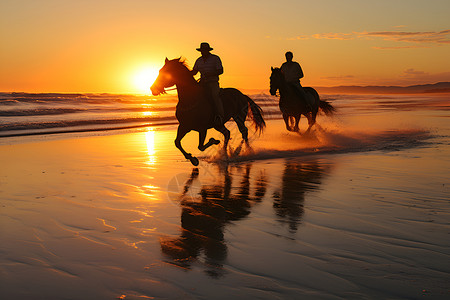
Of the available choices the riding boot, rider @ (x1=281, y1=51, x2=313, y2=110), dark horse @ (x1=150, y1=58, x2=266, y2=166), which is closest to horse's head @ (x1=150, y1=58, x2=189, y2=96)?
dark horse @ (x1=150, y1=58, x2=266, y2=166)

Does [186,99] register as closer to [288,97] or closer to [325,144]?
[288,97]

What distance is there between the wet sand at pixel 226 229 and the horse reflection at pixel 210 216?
0.02 meters

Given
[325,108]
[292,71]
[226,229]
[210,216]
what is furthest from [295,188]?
[325,108]

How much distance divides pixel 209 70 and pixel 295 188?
428cm

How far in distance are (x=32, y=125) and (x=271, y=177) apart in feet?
55.9

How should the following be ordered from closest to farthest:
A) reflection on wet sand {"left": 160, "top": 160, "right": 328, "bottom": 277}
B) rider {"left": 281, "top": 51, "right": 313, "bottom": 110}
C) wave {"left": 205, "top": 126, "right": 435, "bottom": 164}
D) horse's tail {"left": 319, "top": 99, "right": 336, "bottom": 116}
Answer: reflection on wet sand {"left": 160, "top": 160, "right": 328, "bottom": 277} → wave {"left": 205, "top": 126, "right": 435, "bottom": 164} → rider {"left": 281, "top": 51, "right": 313, "bottom": 110} → horse's tail {"left": 319, "top": 99, "right": 336, "bottom": 116}

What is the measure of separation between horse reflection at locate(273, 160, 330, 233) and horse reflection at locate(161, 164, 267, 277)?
381 mm

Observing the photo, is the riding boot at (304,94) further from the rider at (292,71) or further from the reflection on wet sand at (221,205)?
the reflection on wet sand at (221,205)

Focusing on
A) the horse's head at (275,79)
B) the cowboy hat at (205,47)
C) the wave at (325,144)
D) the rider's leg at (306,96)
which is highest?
the cowboy hat at (205,47)

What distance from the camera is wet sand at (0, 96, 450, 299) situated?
3.84 m

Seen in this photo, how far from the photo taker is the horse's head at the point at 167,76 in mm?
10586

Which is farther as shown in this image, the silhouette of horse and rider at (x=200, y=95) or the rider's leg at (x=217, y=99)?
the rider's leg at (x=217, y=99)

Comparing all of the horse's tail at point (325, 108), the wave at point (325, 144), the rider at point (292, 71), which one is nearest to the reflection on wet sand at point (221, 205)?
the wave at point (325, 144)

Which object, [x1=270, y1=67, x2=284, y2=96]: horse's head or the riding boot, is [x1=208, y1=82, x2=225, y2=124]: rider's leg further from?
the riding boot
